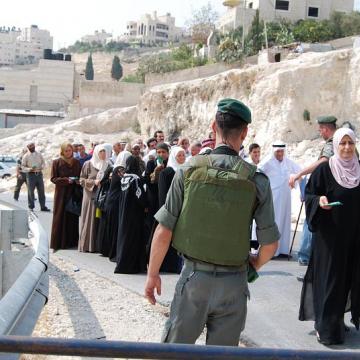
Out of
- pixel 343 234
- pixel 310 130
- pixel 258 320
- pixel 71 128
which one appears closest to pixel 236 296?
pixel 343 234

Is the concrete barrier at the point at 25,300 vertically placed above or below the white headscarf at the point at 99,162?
below

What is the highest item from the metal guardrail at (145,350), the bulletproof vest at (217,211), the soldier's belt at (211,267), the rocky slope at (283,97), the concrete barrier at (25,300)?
the rocky slope at (283,97)

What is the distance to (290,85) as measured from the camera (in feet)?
97.0

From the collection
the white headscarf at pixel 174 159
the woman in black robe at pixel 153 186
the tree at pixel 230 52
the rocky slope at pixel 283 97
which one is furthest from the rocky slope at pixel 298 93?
the white headscarf at pixel 174 159

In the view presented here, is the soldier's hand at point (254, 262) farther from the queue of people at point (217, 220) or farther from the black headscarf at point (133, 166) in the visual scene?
the black headscarf at point (133, 166)

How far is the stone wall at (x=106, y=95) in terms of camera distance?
56.8 metres

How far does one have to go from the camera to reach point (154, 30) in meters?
168

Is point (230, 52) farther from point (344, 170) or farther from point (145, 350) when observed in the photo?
point (145, 350)

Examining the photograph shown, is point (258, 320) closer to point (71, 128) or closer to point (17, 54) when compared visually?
point (71, 128)

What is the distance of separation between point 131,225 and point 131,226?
0.5 inches

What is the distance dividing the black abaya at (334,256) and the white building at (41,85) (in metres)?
99.3

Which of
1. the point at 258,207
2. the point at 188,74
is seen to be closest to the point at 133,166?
the point at 258,207

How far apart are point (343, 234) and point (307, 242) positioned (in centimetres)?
350

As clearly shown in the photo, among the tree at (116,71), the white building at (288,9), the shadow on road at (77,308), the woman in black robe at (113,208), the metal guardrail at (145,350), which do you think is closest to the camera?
the metal guardrail at (145,350)
